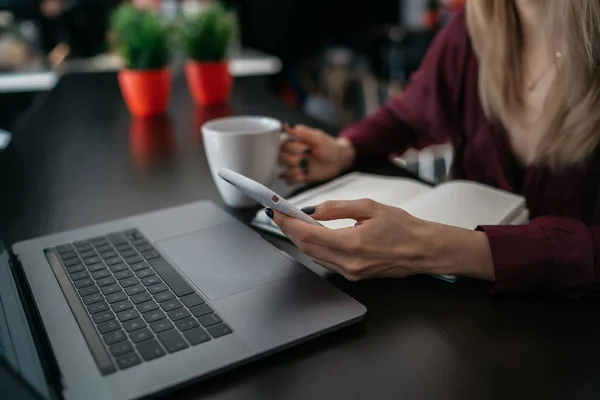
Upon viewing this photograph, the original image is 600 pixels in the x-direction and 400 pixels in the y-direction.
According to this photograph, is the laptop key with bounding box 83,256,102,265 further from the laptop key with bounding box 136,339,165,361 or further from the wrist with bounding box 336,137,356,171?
the wrist with bounding box 336,137,356,171

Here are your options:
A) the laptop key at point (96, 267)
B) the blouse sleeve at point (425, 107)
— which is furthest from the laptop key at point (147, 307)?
the blouse sleeve at point (425, 107)

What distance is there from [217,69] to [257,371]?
1.04 m

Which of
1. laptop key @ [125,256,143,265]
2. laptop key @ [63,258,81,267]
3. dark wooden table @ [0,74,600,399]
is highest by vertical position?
laptop key @ [63,258,81,267]

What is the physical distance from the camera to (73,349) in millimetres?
480

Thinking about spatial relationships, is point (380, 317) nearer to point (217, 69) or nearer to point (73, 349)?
point (73, 349)

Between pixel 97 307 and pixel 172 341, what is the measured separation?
0.10 m

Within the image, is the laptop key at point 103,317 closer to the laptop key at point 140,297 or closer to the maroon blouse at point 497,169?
the laptop key at point 140,297

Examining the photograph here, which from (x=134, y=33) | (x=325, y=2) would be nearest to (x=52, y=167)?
(x=134, y=33)

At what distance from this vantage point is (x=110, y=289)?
574 millimetres

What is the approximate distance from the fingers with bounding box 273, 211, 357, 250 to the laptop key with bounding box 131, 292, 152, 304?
0.14 m

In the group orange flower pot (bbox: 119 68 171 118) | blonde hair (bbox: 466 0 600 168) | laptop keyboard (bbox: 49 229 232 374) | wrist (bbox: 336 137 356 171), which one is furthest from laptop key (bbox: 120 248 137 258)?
orange flower pot (bbox: 119 68 171 118)

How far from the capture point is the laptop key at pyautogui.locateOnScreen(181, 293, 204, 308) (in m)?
0.54

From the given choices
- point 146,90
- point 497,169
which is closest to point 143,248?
point 497,169

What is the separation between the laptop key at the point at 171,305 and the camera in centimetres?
53
